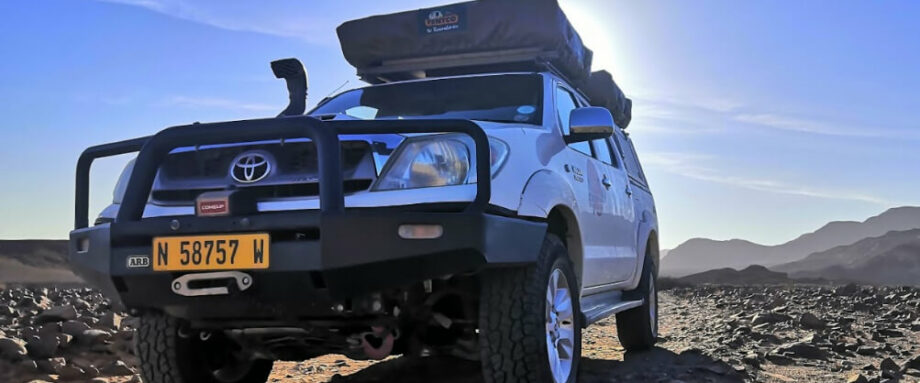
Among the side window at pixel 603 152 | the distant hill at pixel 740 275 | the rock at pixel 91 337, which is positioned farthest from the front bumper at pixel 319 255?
the distant hill at pixel 740 275

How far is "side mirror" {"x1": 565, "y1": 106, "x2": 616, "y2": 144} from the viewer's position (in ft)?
13.5

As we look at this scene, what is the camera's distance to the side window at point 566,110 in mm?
4504

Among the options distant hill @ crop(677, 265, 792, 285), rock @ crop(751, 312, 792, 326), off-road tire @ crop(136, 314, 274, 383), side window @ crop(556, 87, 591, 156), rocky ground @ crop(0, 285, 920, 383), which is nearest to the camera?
off-road tire @ crop(136, 314, 274, 383)

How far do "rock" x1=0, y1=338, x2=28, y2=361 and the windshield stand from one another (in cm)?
268

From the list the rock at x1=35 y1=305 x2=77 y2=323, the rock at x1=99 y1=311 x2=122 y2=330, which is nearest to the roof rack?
the rock at x1=99 y1=311 x2=122 y2=330

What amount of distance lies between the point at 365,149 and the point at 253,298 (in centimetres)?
71

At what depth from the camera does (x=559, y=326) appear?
12.3 feet

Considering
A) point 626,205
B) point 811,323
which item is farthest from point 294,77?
point 811,323

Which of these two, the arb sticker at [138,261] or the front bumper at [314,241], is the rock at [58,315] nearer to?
the front bumper at [314,241]

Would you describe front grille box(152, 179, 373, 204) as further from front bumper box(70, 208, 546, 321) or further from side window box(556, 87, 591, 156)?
side window box(556, 87, 591, 156)

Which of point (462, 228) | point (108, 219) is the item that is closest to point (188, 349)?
point (108, 219)

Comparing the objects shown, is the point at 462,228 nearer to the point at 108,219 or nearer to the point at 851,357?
the point at 108,219

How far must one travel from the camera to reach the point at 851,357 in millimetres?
5781

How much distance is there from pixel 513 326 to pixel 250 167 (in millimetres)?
1237
